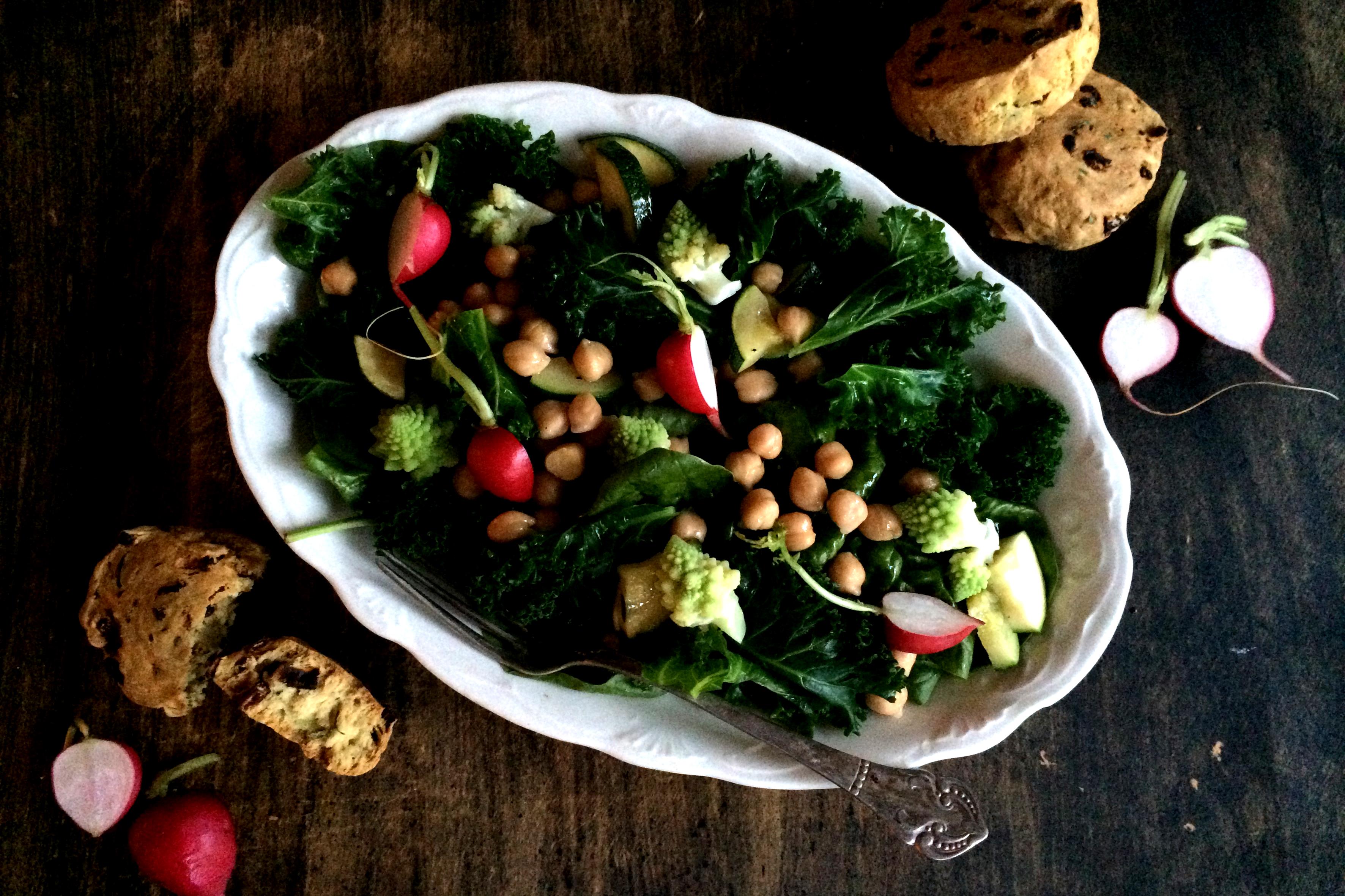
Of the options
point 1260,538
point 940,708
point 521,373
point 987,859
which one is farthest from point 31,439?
point 1260,538

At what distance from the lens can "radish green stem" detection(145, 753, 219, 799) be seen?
8.31 ft

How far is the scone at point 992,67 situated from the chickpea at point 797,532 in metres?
1.09

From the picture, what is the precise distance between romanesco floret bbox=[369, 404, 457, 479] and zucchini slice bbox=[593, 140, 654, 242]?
0.67 metres

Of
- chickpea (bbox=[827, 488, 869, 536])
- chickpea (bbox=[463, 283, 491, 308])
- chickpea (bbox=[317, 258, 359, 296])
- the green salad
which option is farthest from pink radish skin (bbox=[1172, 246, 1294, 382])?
chickpea (bbox=[317, 258, 359, 296])

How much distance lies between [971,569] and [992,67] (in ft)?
4.11

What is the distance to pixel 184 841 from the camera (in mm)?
2443

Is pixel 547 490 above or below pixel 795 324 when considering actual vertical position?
below

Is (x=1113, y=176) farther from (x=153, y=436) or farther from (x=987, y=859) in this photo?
(x=153, y=436)

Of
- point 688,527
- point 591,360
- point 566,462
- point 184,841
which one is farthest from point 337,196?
point 184,841

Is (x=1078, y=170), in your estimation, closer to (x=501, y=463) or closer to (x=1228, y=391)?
(x=1228, y=391)

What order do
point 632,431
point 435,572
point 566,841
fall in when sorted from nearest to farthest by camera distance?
1. point 632,431
2. point 435,572
3. point 566,841

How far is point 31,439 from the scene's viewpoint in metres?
2.58

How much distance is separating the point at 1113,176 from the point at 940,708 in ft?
4.92

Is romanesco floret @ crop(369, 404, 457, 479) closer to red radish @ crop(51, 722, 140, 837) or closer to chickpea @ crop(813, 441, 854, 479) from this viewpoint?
chickpea @ crop(813, 441, 854, 479)
